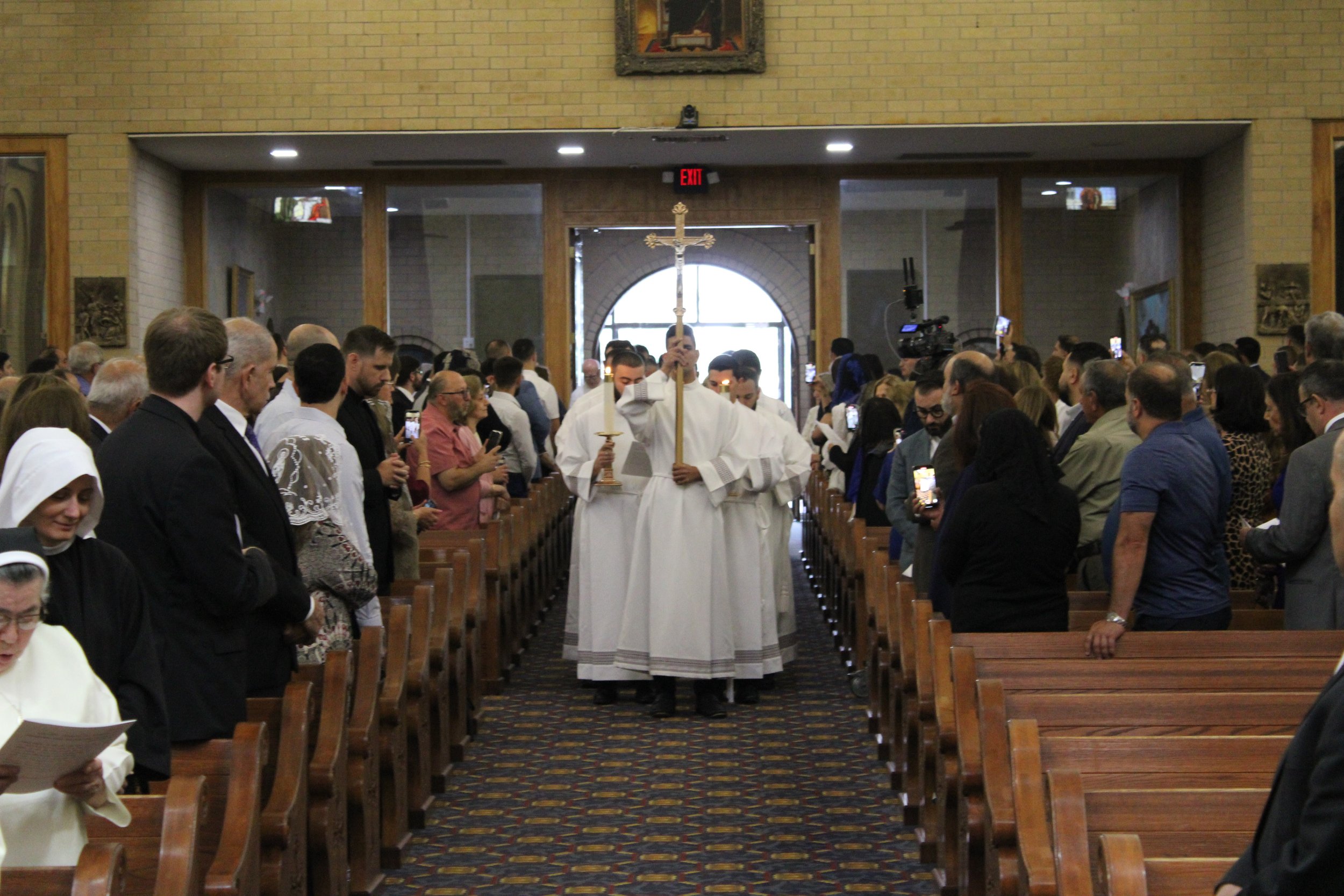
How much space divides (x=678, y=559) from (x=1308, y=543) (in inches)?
124

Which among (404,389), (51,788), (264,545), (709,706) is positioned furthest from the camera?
(404,389)

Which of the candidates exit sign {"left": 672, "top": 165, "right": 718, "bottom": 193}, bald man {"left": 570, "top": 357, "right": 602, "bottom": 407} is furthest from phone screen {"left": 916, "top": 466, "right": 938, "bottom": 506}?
exit sign {"left": 672, "top": 165, "right": 718, "bottom": 193}

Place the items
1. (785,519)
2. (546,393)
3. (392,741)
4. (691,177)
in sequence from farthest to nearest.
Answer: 1. (691,177)
2. (546,393)
3. (785,519)
4. (392,741)

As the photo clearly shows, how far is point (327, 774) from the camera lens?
4.04m

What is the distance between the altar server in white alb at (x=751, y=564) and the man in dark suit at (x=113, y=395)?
3114 millimetres

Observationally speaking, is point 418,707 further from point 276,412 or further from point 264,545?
point 264,545

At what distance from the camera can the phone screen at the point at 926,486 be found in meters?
5.82

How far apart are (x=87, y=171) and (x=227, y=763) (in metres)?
11.2

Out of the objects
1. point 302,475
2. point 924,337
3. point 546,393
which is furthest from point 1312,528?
point 546,393

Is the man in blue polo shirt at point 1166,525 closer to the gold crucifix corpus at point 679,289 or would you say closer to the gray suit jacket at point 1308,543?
the gray suit jacket at point 1308,543

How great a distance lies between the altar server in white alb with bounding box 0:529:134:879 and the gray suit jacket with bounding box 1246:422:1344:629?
140 inches

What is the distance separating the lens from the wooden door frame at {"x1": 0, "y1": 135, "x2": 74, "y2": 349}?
13.3m

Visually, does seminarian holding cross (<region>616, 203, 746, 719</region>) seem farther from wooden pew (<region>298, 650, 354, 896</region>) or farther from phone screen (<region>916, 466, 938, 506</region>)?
wooden pew (<region>298, 650, 354, 896</region>)

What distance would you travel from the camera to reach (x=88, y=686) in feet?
9.27
